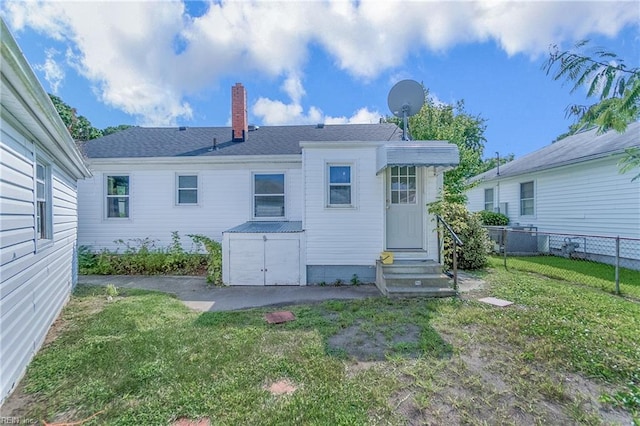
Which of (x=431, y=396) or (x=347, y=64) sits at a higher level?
(x=347, y=64)

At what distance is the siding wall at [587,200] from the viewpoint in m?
8.71

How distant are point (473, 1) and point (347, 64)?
18.9ft

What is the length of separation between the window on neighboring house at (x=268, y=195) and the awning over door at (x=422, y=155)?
453 centimetres

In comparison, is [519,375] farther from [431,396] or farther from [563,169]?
[563,169]

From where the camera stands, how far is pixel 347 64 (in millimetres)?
11789

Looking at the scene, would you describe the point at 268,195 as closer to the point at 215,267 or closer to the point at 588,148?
the point at 215,267

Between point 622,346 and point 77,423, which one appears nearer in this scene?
point 77,423

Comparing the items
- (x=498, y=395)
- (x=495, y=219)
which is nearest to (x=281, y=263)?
(x=498, y=395)

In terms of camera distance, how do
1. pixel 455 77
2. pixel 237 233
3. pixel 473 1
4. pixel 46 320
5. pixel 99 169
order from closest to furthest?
pixel 46 320 → pixel 473 1 → pixel 237 233 → pixel 99 169 → pixel 455 77

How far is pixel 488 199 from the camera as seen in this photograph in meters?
16.7

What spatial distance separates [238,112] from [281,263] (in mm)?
6813

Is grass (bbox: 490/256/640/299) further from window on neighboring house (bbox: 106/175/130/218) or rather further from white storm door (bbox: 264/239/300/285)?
window on neighboring house (bbox: 106/175/130/218)

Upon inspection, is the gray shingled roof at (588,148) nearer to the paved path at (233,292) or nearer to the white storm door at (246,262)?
the paved path at (233,292)

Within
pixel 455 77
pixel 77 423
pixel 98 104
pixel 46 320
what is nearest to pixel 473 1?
pixel 455 77
